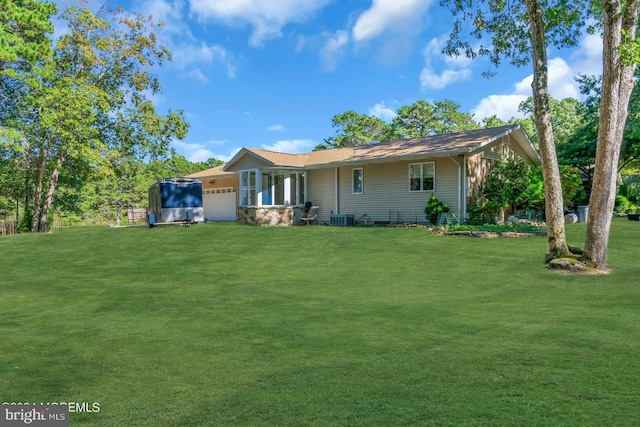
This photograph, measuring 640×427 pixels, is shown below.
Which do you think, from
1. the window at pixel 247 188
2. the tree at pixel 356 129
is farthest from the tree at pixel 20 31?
the tree at pixel 356 129

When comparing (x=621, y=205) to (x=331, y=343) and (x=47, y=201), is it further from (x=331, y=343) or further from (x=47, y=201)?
(x=47, y=201)

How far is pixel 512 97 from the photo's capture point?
4672cm

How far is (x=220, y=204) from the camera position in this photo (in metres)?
30.2

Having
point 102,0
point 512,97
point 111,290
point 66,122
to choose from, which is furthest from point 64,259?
point 512,97

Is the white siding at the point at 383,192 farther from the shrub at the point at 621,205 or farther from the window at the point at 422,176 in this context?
the shrub at the point at 621,205

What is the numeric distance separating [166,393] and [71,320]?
351cm

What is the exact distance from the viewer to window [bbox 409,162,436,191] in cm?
1920

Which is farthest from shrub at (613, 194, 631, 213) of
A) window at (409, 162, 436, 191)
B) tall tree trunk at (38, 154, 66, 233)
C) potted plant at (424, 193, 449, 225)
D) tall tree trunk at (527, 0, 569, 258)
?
tall tree trunk at (38, 154, 66, 233)

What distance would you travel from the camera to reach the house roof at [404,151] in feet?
59.5

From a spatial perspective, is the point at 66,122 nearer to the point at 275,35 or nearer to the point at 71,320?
the point at 275,35

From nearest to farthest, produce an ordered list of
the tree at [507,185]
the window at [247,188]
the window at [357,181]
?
the tree at [507,185] < the window at [357,181] < the window at [247,188]

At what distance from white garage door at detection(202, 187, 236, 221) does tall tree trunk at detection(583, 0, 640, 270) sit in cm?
2271

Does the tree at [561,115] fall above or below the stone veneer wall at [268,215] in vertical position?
above

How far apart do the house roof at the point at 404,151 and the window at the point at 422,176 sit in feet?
Answer: 2.43
